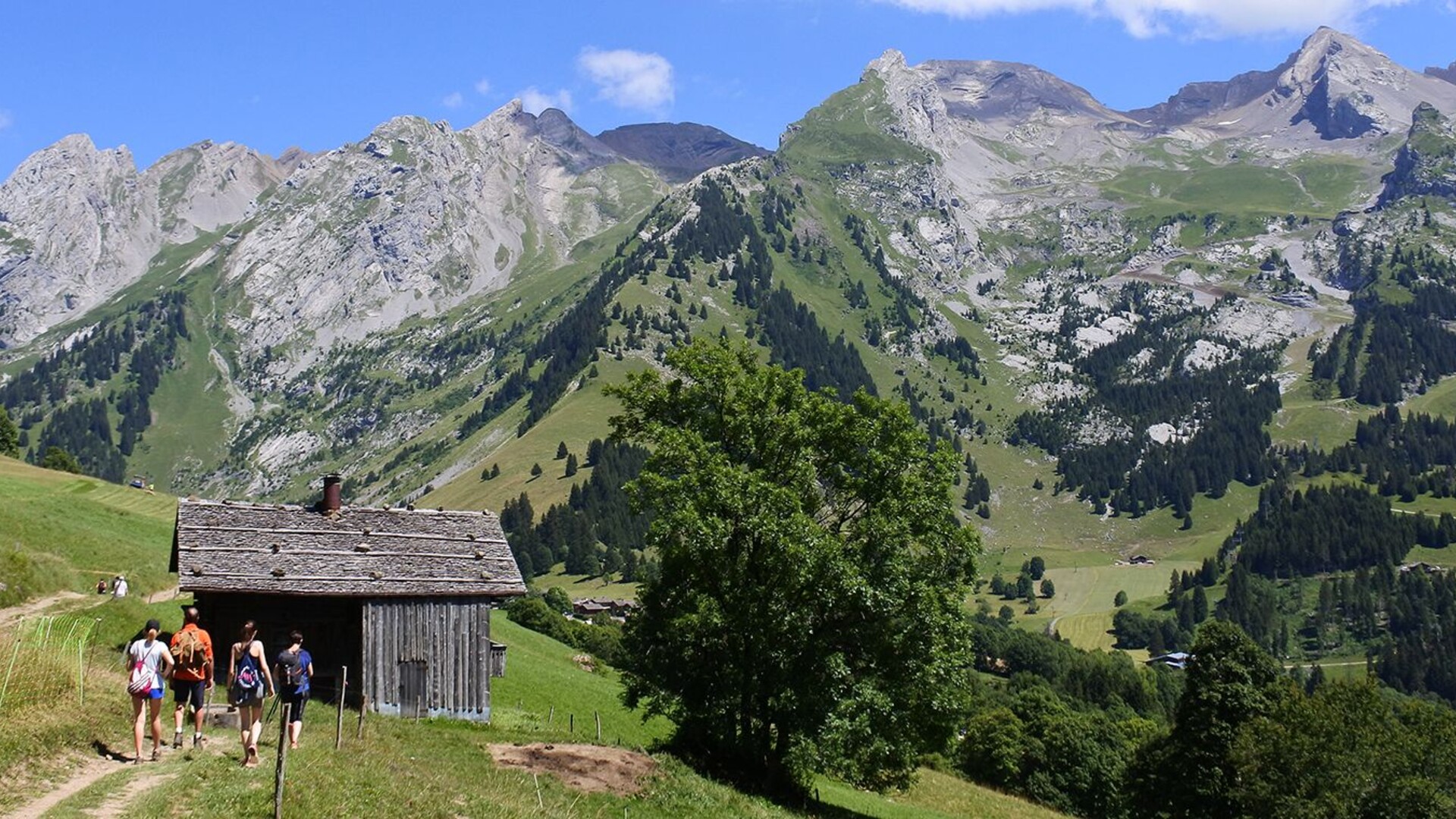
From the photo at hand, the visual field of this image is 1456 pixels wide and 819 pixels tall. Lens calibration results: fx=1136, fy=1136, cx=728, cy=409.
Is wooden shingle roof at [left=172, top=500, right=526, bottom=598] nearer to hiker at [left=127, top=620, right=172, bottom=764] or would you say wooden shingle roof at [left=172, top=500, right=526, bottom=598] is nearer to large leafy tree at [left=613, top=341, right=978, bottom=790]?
large leafy tree at [left=613, top=341, right=978, bottom=790]

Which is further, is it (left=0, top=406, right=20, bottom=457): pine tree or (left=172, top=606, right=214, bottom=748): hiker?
(left=0, top=406, right=20, bottom=457): pine tree

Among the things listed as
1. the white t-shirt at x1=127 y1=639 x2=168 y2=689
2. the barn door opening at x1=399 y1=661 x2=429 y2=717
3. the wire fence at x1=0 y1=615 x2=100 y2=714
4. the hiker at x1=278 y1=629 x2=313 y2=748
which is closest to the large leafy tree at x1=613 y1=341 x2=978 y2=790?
the barn door opening at x1=399 y1=661 x2=429 y2=717

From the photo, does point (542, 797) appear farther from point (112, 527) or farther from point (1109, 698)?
point (1109, 698)

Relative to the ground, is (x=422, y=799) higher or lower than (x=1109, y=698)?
higher

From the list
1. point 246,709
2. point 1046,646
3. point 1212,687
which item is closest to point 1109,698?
point 1046,646

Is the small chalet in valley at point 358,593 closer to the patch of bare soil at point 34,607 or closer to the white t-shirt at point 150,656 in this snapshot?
the patch of bare soil at point 34,607

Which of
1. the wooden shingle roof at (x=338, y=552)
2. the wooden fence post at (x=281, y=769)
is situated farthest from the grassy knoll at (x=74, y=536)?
the wooden fence post at (x=281, y=769)

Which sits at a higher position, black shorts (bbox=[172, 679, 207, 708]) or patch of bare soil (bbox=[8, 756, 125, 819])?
black shorts (bbox=[172, 679, 207, 708])

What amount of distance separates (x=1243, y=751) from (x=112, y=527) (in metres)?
70.0

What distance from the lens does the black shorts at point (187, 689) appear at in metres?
25.7

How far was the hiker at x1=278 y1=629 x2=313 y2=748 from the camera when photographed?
2525 centimetres

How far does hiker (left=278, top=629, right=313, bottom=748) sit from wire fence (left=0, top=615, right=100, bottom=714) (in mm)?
5552

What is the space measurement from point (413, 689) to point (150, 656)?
806 inches

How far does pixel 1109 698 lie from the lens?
16188cm
